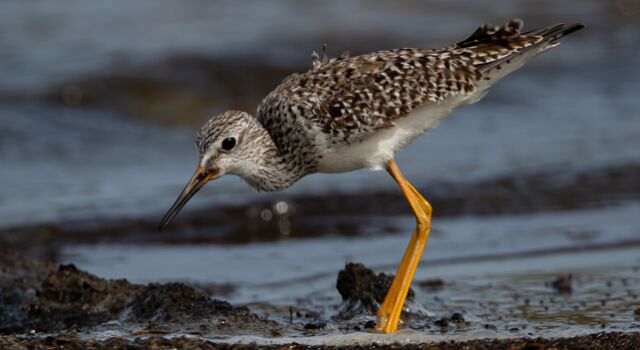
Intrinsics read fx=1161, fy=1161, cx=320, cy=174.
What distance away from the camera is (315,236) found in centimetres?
1222

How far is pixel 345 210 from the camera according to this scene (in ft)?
42.5

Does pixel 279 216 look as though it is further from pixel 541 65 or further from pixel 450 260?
pixel 541 65

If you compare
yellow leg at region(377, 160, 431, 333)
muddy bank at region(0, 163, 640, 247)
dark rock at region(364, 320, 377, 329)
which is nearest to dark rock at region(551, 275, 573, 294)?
yellow leg at region(377, 160, 431, 333)

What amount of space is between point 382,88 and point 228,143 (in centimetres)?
119

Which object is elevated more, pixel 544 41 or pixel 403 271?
pixel 544 41

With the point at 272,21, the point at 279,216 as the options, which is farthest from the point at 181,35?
the point at 279,216

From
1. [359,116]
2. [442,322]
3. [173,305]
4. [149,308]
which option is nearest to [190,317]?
[173,305]

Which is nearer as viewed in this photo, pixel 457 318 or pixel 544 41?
pixel 457 318

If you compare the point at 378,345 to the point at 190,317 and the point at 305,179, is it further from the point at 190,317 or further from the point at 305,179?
the point at 305,179

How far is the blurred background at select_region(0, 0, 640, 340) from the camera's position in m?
10.8

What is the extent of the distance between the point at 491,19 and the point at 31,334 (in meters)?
15.3

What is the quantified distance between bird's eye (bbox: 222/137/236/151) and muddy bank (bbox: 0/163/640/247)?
3754mm

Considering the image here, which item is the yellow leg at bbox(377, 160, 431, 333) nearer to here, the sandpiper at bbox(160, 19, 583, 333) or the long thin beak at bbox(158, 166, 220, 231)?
the sandpiper at bbox(160, 19, 583, 333)

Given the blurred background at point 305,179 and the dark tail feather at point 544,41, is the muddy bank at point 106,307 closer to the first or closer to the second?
the blurred background at point 305,179
